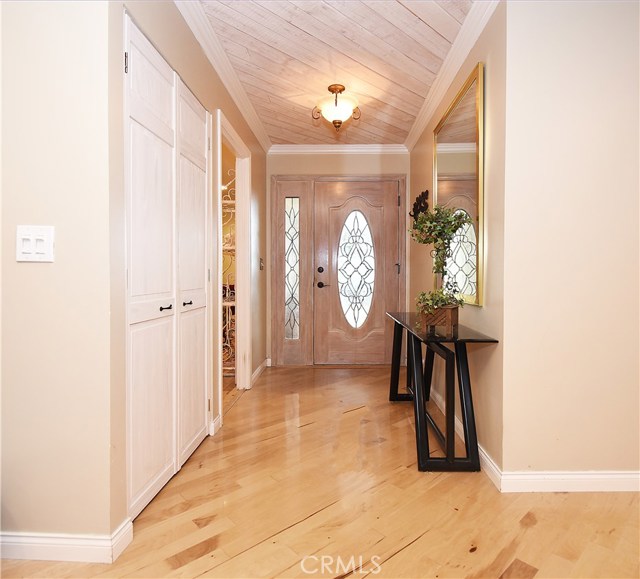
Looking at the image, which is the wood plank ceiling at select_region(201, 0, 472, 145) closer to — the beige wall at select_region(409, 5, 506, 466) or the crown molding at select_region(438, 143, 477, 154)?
the beige wall at select_region(409, 5, 506, 466)

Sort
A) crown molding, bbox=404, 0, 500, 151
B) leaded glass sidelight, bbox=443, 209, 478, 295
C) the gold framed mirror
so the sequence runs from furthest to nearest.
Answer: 1. leaded glass sidelight, bbox=443, 209, 478, 295
2. the gold framed mirror
3. crown molding, bbox=404, 0, 500, 151

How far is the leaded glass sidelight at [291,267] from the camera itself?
4.75 metres

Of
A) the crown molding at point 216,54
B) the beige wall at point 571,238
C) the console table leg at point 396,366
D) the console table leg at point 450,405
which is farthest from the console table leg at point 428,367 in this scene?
the crown molding at point 216,54

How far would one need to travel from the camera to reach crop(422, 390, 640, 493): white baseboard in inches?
78.0

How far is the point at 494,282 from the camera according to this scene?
2.12 meters

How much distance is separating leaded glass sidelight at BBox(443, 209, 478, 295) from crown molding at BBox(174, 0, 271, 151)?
176 cm

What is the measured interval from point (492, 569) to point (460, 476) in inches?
28.4

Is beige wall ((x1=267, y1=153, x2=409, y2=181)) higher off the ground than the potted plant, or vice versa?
beige wall ((x1=267, y1=153, x2=409, y2=181))

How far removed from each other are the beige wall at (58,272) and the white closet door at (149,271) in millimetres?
161

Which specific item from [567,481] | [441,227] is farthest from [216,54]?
[567,481]

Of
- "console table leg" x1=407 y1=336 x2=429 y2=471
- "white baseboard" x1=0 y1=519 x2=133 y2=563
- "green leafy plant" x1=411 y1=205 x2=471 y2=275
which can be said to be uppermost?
"green leafy plant" x1=411 y1=205 x2=471 y2=275

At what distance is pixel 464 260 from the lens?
2.57 metres

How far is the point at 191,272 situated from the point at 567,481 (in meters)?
2.13

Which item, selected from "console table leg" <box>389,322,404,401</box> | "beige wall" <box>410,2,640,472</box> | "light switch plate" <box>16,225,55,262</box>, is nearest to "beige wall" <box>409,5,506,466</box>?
"beige wall" <box>410,2,640,472</box>
